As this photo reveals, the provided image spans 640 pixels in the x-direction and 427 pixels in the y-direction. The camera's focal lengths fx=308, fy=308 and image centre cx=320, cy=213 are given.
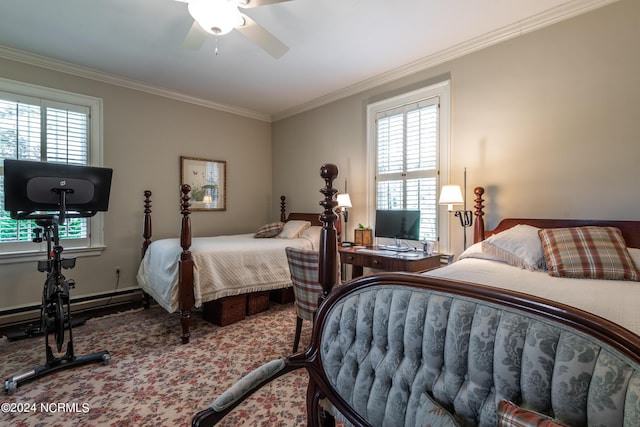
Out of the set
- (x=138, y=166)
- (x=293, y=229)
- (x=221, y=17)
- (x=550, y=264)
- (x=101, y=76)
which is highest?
(x=101, y=76)

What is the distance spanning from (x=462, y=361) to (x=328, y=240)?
2.79 feet

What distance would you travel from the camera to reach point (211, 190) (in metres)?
4.67

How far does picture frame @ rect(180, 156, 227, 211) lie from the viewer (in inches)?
174

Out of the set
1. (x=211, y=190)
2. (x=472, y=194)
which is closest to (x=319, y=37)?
(x=472, y=194)

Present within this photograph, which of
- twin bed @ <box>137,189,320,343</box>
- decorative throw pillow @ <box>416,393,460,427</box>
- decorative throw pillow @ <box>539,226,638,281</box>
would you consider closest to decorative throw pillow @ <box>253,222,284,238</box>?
twin bed @ <box>137,189,320,343</box>

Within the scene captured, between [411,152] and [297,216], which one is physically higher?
[411,152]

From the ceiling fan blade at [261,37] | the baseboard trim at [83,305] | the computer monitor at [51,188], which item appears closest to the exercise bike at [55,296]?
the computer monitor at [51,188]

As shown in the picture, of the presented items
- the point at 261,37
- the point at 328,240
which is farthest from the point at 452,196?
the point at 261,37

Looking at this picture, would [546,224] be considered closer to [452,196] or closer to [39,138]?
[452,196]

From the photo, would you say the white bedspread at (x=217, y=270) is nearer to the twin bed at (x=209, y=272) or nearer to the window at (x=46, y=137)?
the twin bed at (x=209, y=272)

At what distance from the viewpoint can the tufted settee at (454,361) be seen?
66 centimetres

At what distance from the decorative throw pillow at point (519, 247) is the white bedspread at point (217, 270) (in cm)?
212

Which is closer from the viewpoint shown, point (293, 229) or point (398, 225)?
point (398, 225)

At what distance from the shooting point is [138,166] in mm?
3992
